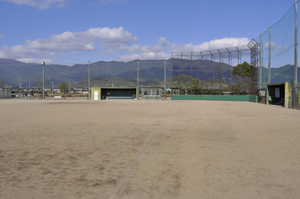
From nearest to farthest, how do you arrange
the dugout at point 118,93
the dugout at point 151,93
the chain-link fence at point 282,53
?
1. the chain-link fence at point 282,53
2. the dugout at point 151,93
3. the dugout at point 118,93

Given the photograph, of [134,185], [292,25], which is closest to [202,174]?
[134,185]

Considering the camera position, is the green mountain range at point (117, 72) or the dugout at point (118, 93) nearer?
the dugout at point (118, 93)

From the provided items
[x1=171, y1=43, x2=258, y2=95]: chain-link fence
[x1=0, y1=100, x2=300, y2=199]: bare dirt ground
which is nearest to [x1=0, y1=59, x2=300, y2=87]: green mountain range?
[x1=171, y1=43, x2=258, y2=95]: chain-link fence

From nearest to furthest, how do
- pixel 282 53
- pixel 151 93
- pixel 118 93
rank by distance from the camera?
pixel 282 53, pixel 151 93, pixel 118 93

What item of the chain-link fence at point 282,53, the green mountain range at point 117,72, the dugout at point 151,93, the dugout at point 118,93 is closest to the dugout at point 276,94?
the chain-link fence at point 282,53

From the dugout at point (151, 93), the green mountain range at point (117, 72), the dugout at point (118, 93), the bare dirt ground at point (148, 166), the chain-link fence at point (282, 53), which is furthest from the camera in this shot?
the green mountain range at point (117, 72)

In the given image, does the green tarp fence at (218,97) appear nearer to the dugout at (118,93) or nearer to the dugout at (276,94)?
the dugout at (276,94)

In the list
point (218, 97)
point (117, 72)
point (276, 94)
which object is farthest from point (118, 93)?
point (276, 94)

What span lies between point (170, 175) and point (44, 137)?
215 inches

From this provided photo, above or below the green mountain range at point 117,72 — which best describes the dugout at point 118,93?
below

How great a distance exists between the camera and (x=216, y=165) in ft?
17.4

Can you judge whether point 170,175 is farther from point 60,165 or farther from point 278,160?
point 278,160

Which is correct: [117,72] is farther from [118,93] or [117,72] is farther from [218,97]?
[218,97]

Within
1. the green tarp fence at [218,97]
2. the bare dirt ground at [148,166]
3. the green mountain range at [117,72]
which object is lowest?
the bare dirt ground at [148,166]
